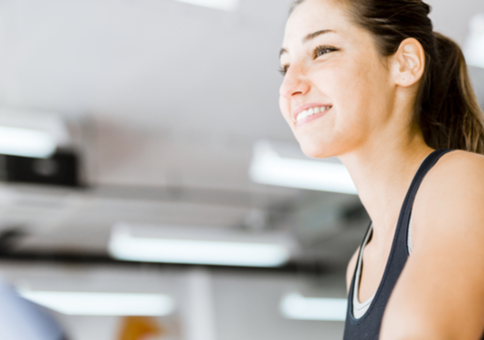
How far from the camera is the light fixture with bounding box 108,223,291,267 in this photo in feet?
16.4

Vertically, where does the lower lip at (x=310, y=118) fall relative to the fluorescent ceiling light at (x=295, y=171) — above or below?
above

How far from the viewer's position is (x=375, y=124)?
94 cm

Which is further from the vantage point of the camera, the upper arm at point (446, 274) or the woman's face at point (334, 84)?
the woman's face at point (334, 84)

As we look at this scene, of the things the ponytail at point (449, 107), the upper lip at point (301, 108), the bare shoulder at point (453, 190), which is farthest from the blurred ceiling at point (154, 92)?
the bare shoulder at point (453, 190)

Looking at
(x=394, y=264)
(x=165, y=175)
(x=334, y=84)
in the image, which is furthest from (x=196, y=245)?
(x=394, y=264)

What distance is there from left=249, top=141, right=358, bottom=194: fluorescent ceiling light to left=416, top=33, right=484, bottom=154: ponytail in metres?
2.54

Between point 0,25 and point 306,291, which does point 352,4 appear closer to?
point 0,25

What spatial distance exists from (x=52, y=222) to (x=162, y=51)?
3440 mm

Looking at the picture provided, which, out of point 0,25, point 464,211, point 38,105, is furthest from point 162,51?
point 464,211

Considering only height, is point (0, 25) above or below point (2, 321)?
above

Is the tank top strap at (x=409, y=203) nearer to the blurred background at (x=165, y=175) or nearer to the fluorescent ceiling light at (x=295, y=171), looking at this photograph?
the blurred background at (x=165, y=175)

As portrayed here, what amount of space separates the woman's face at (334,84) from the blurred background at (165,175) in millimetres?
575

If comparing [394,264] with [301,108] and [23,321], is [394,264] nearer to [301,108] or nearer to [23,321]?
[301,108]

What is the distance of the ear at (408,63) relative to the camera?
0.96m
